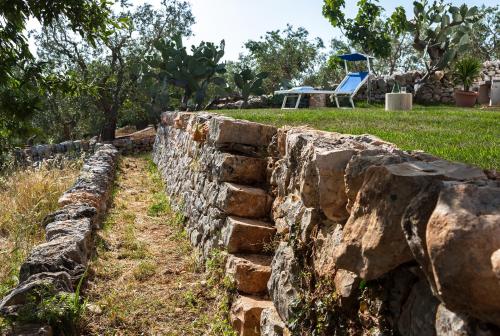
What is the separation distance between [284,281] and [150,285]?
1929mm

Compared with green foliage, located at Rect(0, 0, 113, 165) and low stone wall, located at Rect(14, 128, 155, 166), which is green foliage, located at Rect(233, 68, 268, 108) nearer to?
low stone wall, located at Rect(14, 128, 155, 166)

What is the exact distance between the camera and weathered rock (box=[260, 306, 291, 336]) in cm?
287

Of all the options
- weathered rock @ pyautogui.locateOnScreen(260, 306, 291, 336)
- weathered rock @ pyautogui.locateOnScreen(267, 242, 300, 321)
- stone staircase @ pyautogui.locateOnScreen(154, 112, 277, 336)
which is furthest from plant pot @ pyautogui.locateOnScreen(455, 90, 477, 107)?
weathered rock @ pyautogui.locateOnScreen(260, 306, 291, 336)

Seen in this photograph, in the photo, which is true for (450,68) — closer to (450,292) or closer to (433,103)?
(433,103)

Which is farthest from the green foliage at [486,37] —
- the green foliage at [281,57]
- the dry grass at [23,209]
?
the dry grass at [23,209]

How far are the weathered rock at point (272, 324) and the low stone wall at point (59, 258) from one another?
1333 millimetres

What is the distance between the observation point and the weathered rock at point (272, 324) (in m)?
2.87

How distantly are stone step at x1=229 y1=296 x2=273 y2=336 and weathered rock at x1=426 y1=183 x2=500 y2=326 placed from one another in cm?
215

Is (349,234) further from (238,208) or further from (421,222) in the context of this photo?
(238,208)

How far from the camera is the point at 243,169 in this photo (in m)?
4.43

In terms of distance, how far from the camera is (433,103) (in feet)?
47.3

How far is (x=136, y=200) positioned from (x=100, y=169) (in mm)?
1154

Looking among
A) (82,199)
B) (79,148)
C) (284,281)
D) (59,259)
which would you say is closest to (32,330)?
(59,259)

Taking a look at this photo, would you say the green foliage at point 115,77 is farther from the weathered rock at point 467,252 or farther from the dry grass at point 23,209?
the weathered rock at point 467,252
